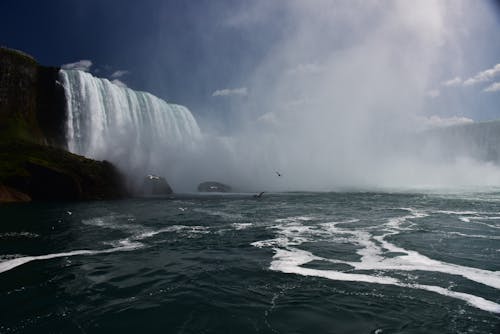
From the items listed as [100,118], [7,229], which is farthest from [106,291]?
[100,118]

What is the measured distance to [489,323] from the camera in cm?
741

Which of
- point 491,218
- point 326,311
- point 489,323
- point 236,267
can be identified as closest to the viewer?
point 489,323

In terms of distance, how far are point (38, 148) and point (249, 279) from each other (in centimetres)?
4680

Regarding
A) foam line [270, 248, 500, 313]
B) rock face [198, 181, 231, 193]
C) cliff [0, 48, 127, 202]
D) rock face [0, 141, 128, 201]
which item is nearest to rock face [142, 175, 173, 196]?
cliff [0, 48, 127, 202]

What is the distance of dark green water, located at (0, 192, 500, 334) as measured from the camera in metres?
7.70

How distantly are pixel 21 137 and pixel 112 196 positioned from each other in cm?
2236

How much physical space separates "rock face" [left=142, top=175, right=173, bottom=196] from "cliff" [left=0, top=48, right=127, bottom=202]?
217 inches

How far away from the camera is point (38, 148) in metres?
47.1

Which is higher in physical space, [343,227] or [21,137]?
[21,137]

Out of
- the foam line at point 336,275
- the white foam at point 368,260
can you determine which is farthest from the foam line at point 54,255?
the foam line at point 336,275

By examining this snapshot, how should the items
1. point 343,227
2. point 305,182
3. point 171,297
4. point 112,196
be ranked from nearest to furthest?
point 171,297 < point 343,227 < point 112,196 < point 305,182

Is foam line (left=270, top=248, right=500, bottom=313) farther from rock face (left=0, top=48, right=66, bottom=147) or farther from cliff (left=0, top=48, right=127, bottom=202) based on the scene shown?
rock face (left=0, top=48, right=66, bottom=147)

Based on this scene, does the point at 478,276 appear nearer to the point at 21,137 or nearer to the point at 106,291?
the point at 106,291

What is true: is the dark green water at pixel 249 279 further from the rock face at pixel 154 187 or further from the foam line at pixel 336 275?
the rock face at pixel 154 187
